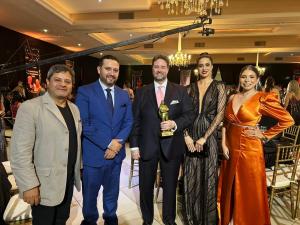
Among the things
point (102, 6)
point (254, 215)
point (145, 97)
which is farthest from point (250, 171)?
point (102, 6)

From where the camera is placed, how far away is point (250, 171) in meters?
2.24

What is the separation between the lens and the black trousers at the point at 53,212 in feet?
5.52

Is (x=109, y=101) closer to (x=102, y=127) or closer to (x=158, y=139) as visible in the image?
(x=102, y=127)

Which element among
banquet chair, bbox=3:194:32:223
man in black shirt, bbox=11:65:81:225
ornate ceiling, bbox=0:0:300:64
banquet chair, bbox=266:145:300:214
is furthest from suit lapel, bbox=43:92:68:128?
ornate ceiling, bbox=0:0:300:64

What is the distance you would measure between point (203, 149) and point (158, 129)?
1.56 ft

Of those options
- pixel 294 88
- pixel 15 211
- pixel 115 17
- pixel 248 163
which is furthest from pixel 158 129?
pixel 115 17

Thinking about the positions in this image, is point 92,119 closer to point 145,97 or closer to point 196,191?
point 145,97

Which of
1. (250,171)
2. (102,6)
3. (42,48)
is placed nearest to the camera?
(250,171)

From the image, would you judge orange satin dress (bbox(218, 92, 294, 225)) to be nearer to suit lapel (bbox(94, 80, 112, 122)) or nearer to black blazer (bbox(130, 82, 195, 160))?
black blazer (bbox(130, 82, 195, 160))

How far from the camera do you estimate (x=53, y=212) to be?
67.9 inches

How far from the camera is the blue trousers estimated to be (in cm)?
214

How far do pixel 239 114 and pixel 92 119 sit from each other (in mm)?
1249

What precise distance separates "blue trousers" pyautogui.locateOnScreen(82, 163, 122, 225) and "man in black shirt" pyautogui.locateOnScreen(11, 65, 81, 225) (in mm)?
344

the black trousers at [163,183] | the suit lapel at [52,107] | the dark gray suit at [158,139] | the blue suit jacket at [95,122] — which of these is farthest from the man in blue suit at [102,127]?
the suit lapel at [52,107]
